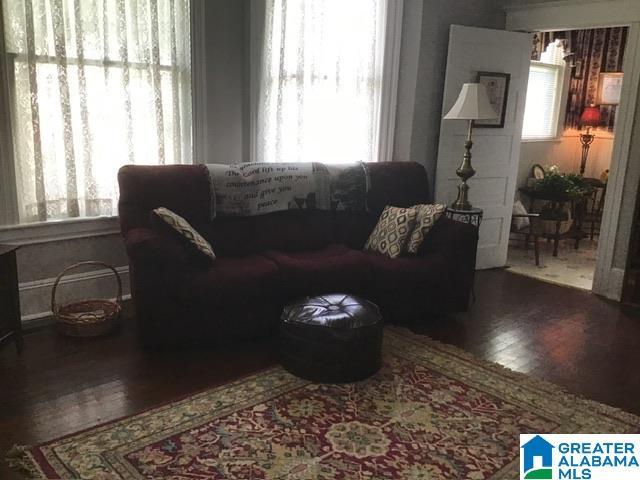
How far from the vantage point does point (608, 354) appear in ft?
10.8

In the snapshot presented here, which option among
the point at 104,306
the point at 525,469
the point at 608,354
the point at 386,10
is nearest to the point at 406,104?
the point at 386,10

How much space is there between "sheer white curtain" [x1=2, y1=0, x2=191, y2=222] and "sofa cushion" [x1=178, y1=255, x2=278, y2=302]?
94 cm

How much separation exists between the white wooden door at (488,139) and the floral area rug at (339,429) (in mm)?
2170

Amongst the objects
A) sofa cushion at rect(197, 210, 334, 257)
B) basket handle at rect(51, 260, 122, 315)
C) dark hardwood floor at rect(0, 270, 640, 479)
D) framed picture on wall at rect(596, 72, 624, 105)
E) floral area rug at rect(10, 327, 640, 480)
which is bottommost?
dark hardwood floor at rect(0, 270, 640, 479)

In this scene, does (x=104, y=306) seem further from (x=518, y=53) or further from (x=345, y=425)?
(x=518, y=53)

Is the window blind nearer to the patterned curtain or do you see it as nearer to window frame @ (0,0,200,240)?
the patterned curtain

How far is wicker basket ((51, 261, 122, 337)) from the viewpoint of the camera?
3191 mm

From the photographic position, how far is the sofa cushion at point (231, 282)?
9.85 feet

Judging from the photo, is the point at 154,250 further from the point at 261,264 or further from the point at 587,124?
the point at 587,124

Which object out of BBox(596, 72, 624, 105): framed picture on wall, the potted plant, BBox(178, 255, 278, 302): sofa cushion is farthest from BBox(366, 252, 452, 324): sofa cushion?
BBox(596, 72, 624, 105): framed picture on wall

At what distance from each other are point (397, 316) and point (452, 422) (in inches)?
45.1

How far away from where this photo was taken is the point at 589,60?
6.55 meters

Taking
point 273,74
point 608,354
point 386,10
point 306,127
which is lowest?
point 608,354

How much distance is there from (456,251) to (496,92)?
5.80ft
